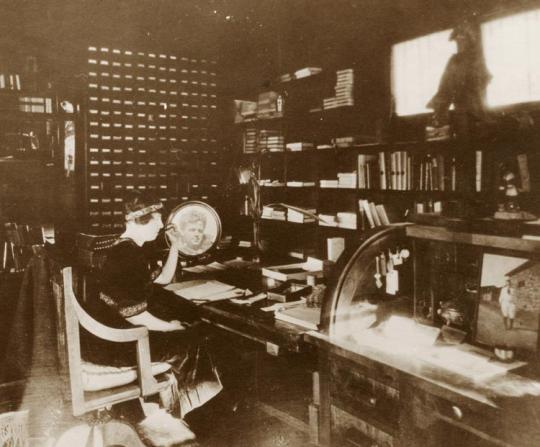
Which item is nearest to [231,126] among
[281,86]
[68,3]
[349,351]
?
[281,86]

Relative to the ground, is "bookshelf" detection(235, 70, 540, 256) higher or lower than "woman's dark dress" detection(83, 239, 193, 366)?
higher

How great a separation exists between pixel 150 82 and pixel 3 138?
4.51ft

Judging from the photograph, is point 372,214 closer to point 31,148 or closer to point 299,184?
point 299,184

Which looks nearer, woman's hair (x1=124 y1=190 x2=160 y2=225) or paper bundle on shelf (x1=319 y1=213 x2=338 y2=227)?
woman's hair (x1=124 y1=190 x2=160 y2=225)

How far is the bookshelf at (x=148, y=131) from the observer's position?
4434 mm

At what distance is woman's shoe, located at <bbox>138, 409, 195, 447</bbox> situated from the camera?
9.73ft

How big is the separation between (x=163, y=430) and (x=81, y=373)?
3.44 feet

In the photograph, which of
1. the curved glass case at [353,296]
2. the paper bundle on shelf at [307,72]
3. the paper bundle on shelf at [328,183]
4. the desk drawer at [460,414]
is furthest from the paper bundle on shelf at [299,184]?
the desk drawer at [460,414]

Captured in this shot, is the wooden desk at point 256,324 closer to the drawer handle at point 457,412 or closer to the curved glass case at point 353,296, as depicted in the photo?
the curved glass case at point 353,296

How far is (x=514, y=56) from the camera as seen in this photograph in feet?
9.88

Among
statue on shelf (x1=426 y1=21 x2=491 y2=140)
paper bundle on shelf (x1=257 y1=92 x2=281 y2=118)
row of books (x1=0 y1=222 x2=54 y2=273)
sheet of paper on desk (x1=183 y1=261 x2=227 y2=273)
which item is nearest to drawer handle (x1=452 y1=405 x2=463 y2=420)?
statue on shelf (x1=426 y1=21 x2=491 y2=140)

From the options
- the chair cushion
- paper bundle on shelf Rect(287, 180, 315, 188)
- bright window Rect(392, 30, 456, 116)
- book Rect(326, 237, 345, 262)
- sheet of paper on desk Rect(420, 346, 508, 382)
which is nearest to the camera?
sheet of paper on desk Rect(420, 346, 508, 382)

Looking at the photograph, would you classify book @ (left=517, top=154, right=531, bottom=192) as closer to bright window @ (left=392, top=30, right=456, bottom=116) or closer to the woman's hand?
bright window @ (left=392, top=30, right=456, bottom=116)

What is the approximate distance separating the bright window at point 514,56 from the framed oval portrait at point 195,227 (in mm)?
2222
